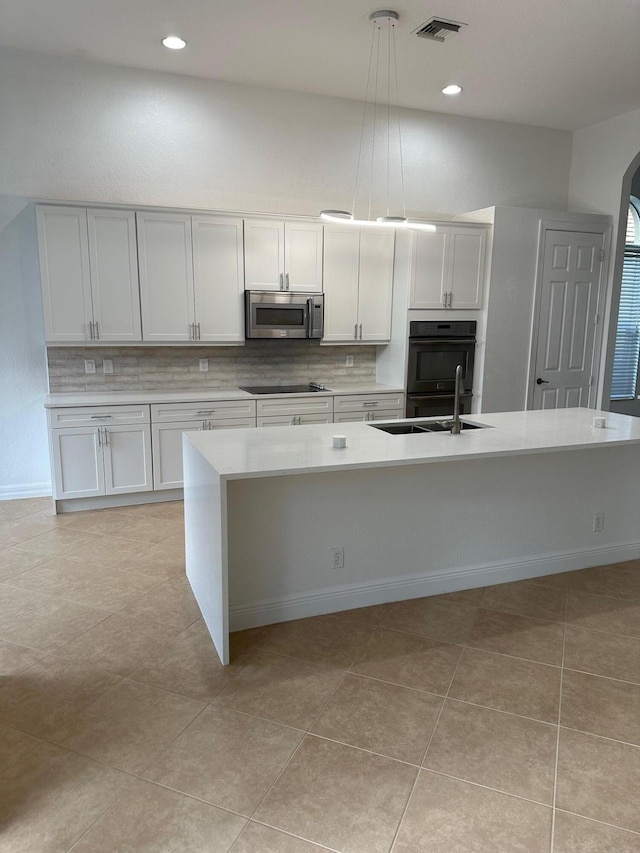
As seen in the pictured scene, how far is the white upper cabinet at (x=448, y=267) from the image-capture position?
520 centimetres

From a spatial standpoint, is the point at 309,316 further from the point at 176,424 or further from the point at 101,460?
the point at 101,460

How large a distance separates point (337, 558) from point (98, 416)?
2.38 metres

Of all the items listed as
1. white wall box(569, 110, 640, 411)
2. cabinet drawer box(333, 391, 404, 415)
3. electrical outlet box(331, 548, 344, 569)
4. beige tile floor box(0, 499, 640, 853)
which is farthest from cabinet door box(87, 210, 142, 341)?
white wall box(569, 110, 640, 411)

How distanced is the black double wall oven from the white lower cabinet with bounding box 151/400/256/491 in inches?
61.9

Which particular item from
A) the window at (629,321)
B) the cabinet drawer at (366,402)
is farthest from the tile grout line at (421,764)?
the window at (629,321)

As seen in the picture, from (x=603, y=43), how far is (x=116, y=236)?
375 cm

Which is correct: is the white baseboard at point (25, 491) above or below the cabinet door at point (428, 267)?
below

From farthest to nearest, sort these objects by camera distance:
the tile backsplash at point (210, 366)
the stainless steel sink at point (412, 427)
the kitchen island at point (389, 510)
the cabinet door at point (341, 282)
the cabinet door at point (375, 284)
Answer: the cabinet door at point (375, 284)
the cabinet door at point (341, 282)
the tile backsplash at point (210, 366)
the stainless steel sink at point (412, 427)
the kitchen island at point (389, 510)

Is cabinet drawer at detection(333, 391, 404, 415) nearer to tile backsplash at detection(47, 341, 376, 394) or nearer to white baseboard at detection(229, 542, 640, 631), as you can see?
tile backsplash at detection(47, 341, 376, 394)

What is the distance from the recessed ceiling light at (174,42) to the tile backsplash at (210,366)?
2238 mm

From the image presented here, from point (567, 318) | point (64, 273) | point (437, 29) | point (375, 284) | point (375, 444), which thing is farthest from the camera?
point (567, 318)

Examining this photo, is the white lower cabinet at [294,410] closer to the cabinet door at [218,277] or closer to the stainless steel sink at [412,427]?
the cabinet door at [218,277]

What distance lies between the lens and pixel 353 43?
4105 millimetres

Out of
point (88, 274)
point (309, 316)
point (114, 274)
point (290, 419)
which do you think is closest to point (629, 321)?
point (309, 316)
